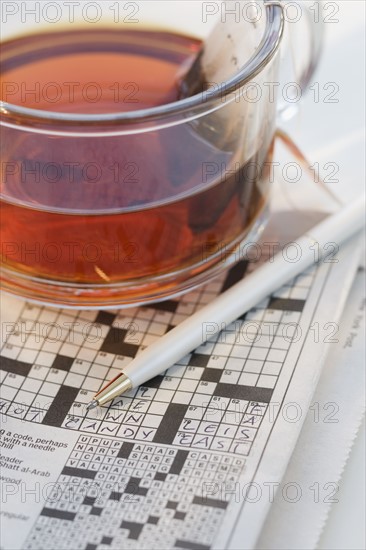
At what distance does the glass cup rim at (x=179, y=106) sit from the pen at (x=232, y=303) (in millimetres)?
173

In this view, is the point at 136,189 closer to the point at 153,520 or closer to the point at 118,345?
the point at 118,345

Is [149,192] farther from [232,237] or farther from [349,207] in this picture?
[349,207]

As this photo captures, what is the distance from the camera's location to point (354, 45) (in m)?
1.10

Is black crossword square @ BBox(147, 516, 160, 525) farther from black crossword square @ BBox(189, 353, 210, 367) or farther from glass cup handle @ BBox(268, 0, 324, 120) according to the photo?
glass cup handle @ BBox(268, 0, 324, 120)

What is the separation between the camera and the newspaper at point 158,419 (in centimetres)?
65

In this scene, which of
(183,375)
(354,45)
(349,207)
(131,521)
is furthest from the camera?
(354,45)

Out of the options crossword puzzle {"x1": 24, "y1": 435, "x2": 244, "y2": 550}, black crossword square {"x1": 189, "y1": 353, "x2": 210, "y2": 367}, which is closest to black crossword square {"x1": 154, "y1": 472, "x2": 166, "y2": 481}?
crossword puzzle {"x1": 24, "y1": 435, "x2": 244, "y2": 550}

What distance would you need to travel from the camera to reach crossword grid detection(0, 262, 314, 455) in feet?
2.37

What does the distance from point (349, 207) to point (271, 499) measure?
32 cm

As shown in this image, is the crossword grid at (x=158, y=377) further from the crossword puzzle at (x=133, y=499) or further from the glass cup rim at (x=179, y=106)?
the glass cup rim at (x=179, y=106)

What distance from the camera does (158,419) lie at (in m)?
0.73

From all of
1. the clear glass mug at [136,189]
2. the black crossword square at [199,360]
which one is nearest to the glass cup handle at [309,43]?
the clear glass mug at [136,189]

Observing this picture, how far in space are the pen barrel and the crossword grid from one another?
→ 1 centimetres

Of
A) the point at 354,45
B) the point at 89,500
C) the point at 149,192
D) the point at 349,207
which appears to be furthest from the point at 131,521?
A: the point at 354,45
